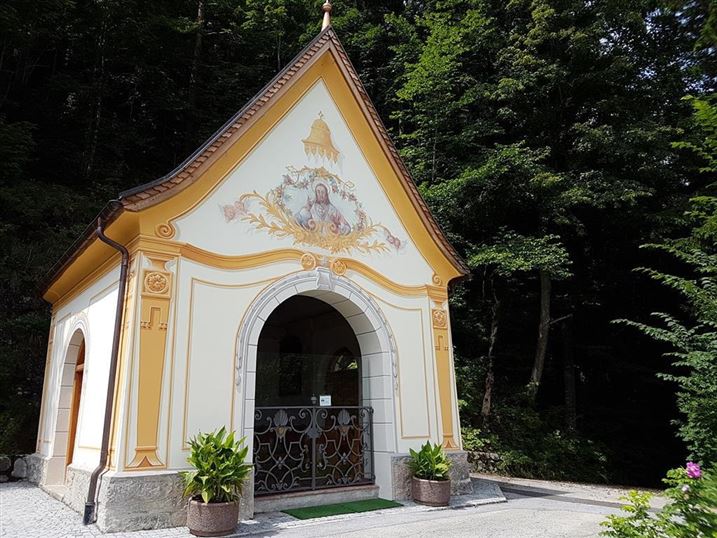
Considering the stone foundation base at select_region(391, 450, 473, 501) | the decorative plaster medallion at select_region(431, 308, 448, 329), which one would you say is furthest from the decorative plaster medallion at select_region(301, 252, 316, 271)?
the stone foundation base at select_region(391, 450, 473, 501)

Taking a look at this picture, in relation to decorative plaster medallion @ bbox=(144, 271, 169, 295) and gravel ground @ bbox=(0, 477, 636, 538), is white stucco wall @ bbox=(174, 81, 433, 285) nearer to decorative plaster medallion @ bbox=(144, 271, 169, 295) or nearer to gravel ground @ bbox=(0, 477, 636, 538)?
decorative plaster medallion @ bbox=(144, 271, 169, 295)

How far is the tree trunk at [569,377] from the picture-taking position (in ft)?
57.5

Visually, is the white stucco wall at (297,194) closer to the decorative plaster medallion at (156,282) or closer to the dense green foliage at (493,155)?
the decorative plaster medallion at (156,282)

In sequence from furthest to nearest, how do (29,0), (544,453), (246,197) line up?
(29,0) → (544,453) → (246,197)

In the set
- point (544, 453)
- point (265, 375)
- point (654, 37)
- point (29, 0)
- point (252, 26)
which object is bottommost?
point (544, 453)

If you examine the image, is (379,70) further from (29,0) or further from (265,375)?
(265,375)

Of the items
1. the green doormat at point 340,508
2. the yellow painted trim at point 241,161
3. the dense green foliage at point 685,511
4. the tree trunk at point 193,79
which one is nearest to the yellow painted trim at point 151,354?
the yellow painted trim at point 241,161

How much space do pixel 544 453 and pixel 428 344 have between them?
782 centimetres

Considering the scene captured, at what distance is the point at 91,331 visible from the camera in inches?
338

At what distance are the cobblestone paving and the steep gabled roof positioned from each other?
3.86 m

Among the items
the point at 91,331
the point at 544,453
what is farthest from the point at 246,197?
the point at 544,453

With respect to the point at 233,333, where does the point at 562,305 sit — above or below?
above

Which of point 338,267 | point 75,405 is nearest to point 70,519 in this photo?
point 75,405

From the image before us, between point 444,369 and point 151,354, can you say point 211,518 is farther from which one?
point 444,369
